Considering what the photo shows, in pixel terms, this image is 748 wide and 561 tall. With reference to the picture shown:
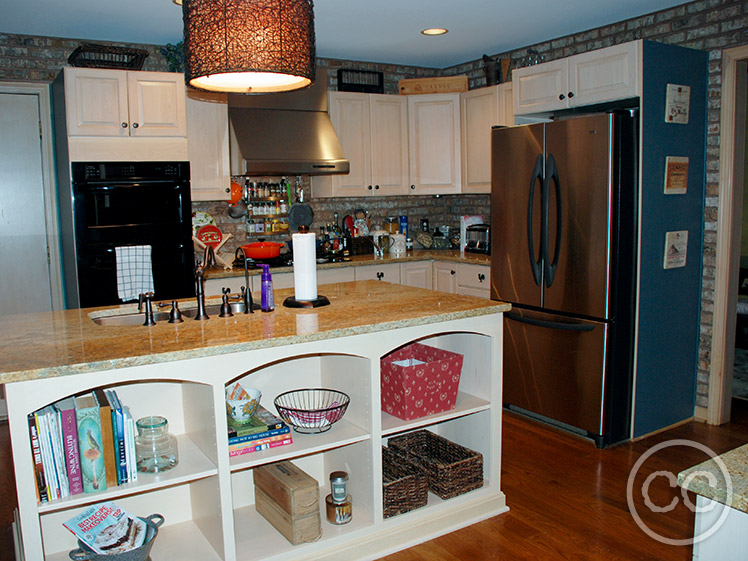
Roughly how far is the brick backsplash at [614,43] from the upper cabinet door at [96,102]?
59 centimetres

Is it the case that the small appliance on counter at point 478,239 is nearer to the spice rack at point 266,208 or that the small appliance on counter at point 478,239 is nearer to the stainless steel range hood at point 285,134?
the stainless steel range hood at point 285,134

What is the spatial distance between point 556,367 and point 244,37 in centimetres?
258

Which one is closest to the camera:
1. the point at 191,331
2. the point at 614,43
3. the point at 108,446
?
the point at 108,446

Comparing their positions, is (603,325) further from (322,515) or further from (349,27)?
(349,27)

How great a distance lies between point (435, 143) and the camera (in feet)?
16.9

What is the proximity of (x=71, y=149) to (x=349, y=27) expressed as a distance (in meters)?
1.89

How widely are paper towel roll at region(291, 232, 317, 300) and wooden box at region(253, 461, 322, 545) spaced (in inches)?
28.5

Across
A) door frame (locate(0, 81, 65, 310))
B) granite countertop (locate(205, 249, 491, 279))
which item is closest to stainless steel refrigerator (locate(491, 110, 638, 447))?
granite countertop (locate(205, 249, 491, 279))

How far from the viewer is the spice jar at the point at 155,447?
2159mm

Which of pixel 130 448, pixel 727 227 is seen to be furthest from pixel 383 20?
pixel 130 448

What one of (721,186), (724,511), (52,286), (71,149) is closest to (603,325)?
(721,186)

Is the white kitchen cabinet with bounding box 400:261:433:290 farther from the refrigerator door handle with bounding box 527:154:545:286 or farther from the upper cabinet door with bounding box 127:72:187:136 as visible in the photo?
the upper cabinet door with bounding box 127:72:187:136

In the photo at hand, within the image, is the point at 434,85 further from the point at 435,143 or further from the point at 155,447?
the point at 155,447

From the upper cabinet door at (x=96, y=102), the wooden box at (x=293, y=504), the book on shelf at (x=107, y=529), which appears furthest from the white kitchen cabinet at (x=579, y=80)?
the book on shelf at (x=107, y=529)
